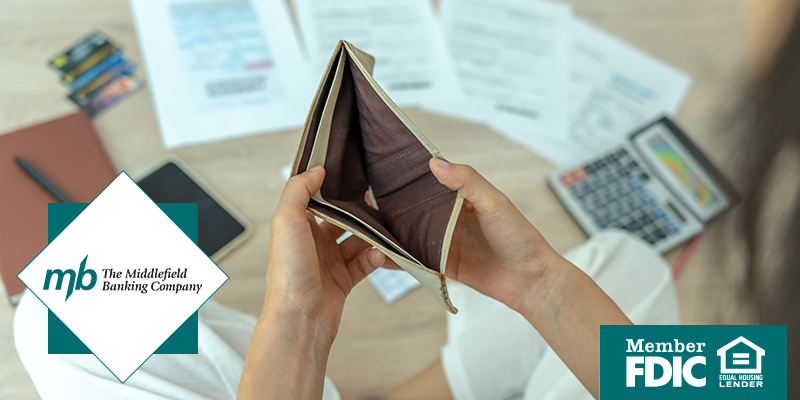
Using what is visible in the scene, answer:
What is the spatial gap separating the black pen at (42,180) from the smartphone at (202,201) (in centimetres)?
10

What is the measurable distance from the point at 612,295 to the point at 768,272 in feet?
0.76

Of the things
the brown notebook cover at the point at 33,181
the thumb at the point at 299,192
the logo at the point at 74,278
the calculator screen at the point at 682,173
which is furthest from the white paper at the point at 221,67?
the calculator screen at the point at 682,173

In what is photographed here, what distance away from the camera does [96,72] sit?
0.81 metres

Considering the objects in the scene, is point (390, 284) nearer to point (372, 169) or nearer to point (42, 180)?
point (372, 169)

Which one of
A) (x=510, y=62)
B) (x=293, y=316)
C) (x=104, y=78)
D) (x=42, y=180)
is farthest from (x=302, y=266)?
(x=510, y=62)

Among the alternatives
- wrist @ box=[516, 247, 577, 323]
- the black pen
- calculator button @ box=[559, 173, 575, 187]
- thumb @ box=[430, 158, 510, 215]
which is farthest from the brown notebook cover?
calculator button @ box=[559, 173, 575, 187]

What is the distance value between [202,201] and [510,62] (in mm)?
632

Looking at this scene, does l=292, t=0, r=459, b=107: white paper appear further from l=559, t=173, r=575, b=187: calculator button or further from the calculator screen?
the calculator screen

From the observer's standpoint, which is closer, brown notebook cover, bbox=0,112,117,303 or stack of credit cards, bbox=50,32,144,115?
brown notebook cover, bbox=0,112,117,303

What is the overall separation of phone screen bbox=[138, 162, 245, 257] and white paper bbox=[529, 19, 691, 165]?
541mm

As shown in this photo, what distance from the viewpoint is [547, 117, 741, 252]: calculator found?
0.80 meters

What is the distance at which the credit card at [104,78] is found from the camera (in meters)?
0.79

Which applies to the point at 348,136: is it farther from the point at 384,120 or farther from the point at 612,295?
the point at 612,295

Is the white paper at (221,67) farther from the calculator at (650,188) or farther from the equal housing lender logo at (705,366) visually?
the equal housing lender logo at (705,366)
